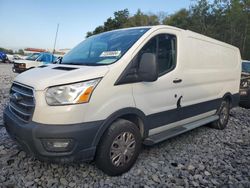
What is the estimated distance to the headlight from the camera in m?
2.65

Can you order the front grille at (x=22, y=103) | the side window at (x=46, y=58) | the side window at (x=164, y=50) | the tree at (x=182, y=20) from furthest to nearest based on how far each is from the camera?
the tree at (x=182, y=20) → the side window at (x=46, y=58) → the side window at (x=164, y=50) → the front grille at (x=22, y=103)

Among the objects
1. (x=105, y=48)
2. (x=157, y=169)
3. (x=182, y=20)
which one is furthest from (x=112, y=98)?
(x=182, y=20)

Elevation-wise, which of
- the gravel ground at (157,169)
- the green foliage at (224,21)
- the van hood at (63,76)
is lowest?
the gravel ground at (157,169)

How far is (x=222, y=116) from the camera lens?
574 cm

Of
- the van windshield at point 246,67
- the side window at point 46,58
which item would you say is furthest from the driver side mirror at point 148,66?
the side window at point 46,58

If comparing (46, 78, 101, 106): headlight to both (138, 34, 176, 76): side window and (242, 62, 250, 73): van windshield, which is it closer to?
(138, 34, 176, 76): side window

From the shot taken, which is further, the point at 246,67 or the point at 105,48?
the point at 246,67

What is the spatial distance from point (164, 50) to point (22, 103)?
2.24 meters

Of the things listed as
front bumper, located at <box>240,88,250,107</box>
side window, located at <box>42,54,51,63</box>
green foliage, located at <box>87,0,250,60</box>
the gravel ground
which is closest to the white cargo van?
the gravel ground

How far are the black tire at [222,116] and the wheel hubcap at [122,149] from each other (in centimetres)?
310

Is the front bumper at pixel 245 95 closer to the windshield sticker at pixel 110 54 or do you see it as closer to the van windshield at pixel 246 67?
the van windshield at pixel 246 67

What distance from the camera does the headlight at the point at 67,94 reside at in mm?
2654

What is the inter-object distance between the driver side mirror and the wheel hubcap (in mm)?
824

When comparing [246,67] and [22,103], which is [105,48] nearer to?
[22,103]
